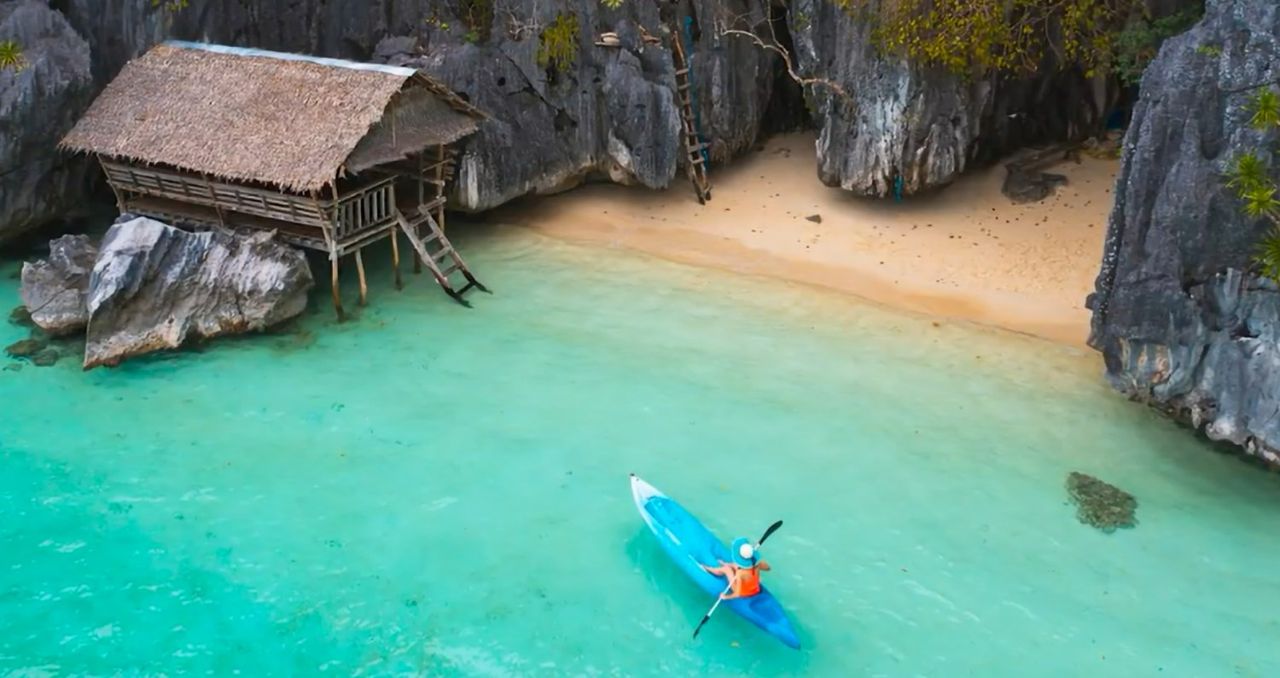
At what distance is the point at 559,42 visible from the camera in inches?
728

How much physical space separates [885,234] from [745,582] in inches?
403

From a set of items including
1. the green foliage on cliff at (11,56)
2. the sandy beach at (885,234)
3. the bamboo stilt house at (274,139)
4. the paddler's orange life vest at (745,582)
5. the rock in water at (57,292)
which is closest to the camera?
the paddler's orange life vest at (745,582)

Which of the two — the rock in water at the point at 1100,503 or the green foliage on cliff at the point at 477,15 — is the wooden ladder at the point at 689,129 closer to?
the green foliage on cliff at the point at 477,15

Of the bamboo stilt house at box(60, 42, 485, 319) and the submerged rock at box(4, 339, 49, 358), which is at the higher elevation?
the bamboo stilt house at box(60, 42, 485, 319)

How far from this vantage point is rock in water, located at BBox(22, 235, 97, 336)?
48.4 feet

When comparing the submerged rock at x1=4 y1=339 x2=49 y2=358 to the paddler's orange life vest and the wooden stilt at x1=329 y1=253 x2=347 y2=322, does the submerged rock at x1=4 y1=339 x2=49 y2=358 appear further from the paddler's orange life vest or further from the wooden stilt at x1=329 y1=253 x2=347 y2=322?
the paddler's orange life vest

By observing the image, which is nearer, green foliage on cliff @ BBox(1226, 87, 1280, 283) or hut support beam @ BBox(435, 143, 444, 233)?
green foliage on cliff @ BBox(1226, 87, 1280, 283)

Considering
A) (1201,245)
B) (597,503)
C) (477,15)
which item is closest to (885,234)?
(1201,245)

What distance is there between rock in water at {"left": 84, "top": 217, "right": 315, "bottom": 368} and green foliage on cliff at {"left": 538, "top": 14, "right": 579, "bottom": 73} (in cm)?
627

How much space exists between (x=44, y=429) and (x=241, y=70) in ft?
20.2

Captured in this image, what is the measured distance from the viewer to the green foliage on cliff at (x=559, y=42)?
18.4 m

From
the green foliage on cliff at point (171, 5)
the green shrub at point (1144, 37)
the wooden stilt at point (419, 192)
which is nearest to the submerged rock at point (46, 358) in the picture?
the wooden stilt at point (419, 192)

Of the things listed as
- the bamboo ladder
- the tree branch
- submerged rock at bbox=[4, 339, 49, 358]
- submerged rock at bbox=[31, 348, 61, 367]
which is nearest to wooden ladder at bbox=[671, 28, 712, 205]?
the tree branch

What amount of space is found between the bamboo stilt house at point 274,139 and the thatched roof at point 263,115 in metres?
0.02
